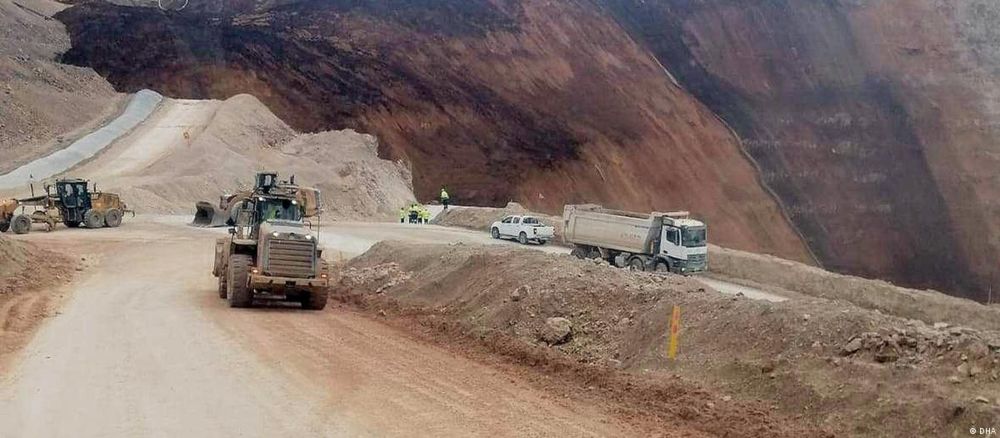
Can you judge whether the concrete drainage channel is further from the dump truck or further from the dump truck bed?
the dump truck

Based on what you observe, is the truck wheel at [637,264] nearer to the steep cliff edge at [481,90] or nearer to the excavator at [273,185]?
the excavator at [273,185]

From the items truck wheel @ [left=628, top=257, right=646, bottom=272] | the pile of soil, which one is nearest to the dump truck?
truck wheel @ [left=628, top=257, right=646, bottom=272]

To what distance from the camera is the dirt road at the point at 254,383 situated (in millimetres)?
9945

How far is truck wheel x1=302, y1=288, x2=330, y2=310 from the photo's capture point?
18547mm

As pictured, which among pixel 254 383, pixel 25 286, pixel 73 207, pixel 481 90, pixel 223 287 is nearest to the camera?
pixel 254 383

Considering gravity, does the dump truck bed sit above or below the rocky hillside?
below

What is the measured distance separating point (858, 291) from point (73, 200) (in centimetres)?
3200

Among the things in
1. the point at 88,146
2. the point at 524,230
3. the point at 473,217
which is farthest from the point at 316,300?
the point at 88,146

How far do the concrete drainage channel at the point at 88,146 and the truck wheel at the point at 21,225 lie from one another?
1023cm

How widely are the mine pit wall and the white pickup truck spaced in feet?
91.6

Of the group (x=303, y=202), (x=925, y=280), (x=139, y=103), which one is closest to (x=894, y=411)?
(x=303, y=202)

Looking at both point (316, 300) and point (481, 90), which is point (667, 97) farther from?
point (316, 300)

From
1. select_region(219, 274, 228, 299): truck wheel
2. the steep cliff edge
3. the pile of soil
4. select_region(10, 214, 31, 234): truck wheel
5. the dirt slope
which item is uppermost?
the steep cliff edge

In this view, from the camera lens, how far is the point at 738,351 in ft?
37.8
